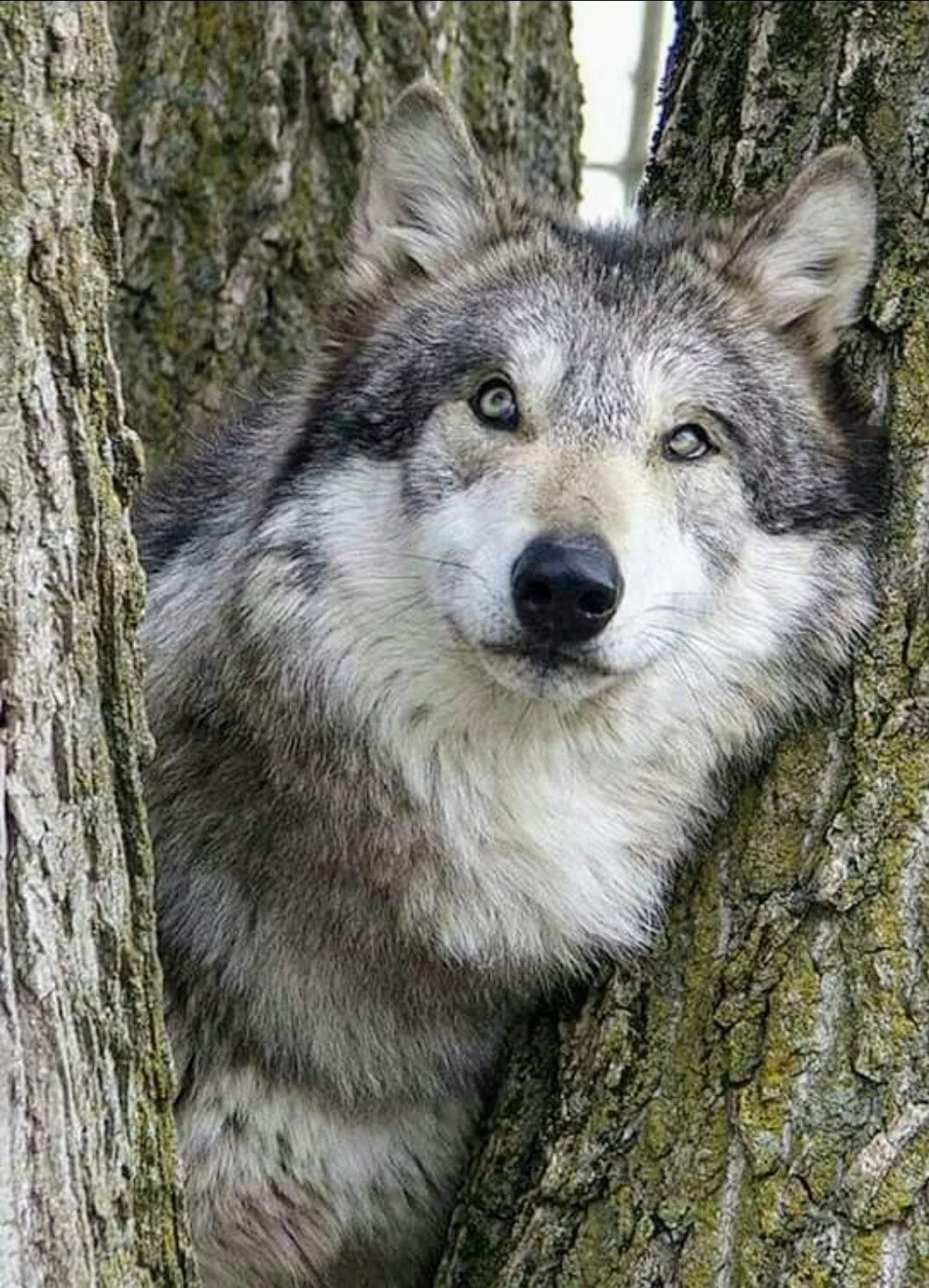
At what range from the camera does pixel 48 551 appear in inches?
119

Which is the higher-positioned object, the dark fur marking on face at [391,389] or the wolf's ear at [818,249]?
the wolf's ear at [818,249]

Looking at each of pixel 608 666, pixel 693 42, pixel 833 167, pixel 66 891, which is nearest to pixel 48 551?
pixel 66 891

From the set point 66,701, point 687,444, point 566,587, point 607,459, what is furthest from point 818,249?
point 66,701

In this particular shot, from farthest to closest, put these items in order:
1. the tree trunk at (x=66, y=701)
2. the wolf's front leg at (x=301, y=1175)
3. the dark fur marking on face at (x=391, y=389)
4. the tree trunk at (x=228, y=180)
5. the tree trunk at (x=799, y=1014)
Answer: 1. the tree trunk at (x=228, y=180)
2. the wolf's front leg at (x=301, y=1175)
3. the dark fur marking on face at (x=391, y=389)
4. the tree trunk at (x=799, y=1014)
5. the tree trunk at (x=66, y=701)

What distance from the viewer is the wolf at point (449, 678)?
3977 mm

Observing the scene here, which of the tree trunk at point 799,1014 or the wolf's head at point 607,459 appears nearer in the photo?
the tree trunk at point 799,1014

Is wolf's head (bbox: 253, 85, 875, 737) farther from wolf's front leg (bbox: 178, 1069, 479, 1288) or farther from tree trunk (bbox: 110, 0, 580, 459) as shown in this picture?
tree trunk (bbox: 110, 0, 580, 459)

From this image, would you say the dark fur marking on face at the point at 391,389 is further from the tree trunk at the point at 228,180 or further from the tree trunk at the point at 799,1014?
the tree trunk at the point at 228,180

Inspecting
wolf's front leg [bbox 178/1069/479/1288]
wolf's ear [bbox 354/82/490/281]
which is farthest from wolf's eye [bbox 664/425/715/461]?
wolf's front leg [bbox 178/1069/479/1288]

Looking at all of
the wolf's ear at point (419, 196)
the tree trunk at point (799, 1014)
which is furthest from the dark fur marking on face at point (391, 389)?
the tree trunk at point (799, 1014)

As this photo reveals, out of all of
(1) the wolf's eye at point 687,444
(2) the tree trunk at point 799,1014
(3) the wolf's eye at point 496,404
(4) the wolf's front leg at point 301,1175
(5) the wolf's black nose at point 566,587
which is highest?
(3) the wolf's eye at point 496,404

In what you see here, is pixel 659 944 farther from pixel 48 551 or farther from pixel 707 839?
pixel 48 551

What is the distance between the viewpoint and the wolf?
13.0ft

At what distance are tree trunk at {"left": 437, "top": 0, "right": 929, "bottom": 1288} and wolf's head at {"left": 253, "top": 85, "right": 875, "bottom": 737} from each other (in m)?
0.13
